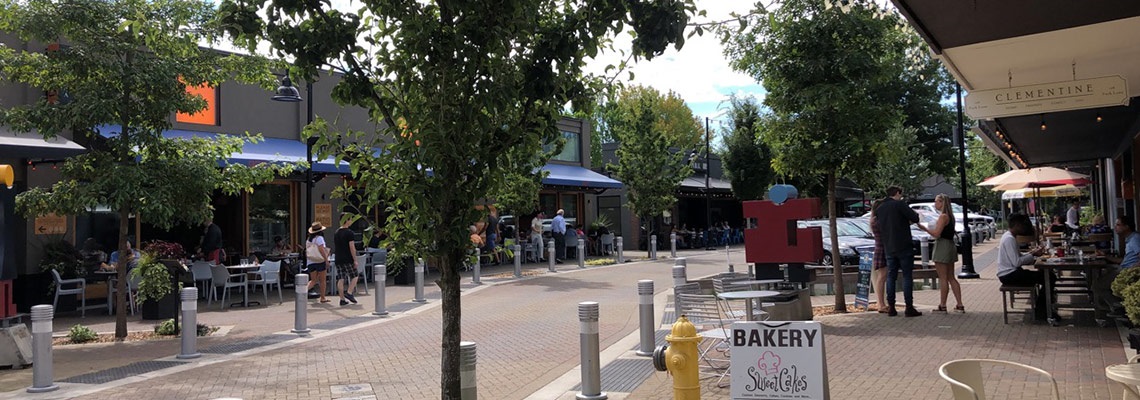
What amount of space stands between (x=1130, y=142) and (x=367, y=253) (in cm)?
1550

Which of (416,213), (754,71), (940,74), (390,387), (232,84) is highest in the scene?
(940,74)

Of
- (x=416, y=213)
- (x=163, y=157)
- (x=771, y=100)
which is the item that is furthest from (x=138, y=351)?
(x=771, y=100)

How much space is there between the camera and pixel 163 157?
11641mm

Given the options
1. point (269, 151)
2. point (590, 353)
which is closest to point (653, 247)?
point (269, 151)

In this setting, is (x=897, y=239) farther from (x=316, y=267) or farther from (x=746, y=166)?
(x=746, y=166)

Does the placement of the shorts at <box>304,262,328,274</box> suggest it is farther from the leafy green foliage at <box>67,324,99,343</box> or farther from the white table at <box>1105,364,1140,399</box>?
the white table at <box>1105,364,1140,399</box>

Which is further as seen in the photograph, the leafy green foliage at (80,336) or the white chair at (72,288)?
the white chair at (72,288)

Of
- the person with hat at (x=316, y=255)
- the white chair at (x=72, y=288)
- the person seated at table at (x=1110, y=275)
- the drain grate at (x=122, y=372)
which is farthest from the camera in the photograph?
the person with hat at (x=316, y=255)

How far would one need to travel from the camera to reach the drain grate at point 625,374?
24.7 feet

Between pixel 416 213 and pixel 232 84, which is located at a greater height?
pixel 232 84

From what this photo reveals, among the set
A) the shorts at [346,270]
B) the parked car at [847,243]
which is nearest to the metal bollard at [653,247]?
the parked car at [847,243]

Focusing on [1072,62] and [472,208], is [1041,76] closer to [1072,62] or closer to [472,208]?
[1072,62]

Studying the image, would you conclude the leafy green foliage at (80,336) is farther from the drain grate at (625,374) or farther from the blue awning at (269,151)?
the drain grate at (625,374)

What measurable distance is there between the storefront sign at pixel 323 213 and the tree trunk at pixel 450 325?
57.4 ft
